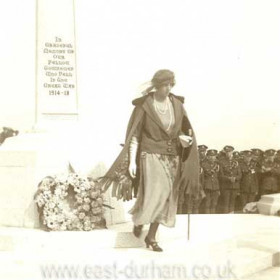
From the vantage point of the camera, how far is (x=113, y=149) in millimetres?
8281

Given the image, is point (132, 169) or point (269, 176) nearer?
point (132, 169)

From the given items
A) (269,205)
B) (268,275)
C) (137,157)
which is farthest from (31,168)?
(269,205)

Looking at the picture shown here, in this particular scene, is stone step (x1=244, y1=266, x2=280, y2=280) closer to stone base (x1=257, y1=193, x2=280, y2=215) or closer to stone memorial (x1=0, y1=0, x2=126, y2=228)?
stone memorial (x1=0, y1=0, x2=126, y2=228)

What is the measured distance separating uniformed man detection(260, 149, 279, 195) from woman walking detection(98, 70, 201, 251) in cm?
732

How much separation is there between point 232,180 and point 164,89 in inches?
276

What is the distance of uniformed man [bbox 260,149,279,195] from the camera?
13.8 m

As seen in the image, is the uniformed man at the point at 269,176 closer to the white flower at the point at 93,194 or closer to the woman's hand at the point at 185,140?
the white flower at the point at 93,194

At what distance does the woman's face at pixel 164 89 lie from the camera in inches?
263

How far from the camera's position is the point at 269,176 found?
14.1 meters

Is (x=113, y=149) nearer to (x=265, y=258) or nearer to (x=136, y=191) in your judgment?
(x=136, y=191)

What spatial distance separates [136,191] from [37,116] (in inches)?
82.3

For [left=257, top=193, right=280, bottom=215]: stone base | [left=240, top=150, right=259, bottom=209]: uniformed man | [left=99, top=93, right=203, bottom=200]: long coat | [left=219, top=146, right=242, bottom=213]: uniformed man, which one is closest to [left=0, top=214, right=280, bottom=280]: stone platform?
[left=99, top=93, right=203, bottom=200]: long coat

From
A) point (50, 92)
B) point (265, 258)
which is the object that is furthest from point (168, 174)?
point (50, 92)

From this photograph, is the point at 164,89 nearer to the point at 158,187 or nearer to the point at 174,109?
the point at 174,109
